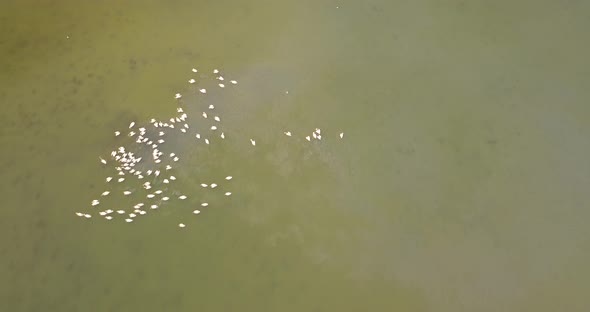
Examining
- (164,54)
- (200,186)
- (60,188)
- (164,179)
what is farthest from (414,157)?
(60,188)

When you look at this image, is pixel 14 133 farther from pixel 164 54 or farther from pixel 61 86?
pixel 164 54

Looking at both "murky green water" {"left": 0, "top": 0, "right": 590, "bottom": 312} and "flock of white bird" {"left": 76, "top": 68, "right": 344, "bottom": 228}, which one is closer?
"murky green water" {"left": 0, "top": 0, "right": 590, "bottom": 312}

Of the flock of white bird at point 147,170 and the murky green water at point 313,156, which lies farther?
the flock of white bird at point 147,170
